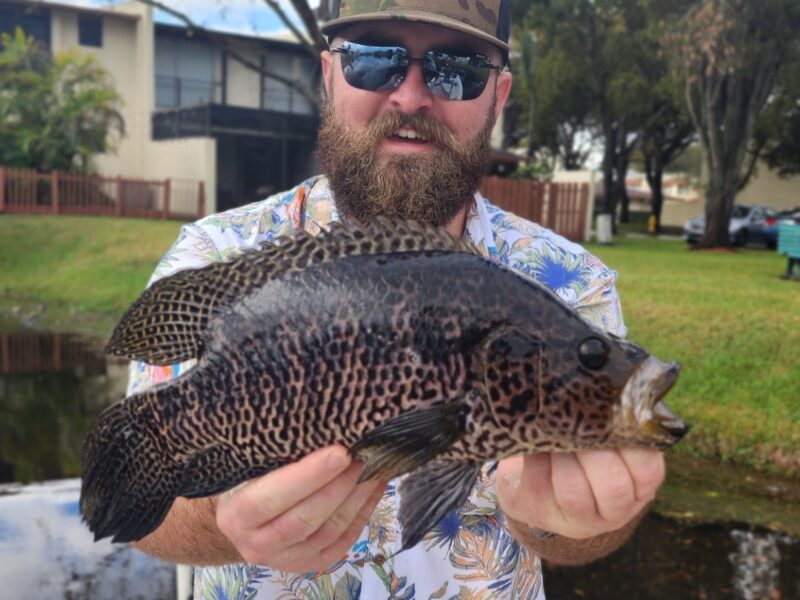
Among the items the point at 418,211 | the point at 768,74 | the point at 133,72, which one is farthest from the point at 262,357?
the point at 133,72

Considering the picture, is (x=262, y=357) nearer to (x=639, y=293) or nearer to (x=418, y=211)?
(x=418, y=211)

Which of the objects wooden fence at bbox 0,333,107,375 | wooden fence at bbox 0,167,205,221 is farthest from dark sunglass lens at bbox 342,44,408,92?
wooden fence at bbox 0,167,205,221

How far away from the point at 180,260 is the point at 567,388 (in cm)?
141

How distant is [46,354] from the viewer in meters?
11.6

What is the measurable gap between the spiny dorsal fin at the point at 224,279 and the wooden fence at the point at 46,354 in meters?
9.64

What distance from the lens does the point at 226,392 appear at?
1624mm

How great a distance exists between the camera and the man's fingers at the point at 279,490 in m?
1.56

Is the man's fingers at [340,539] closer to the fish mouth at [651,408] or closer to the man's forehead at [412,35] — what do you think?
the fish mouth at [651,408]

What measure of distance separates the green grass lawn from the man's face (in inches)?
229

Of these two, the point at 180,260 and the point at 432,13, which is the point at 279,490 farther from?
the point at 432,13

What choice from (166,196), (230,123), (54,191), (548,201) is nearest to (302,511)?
(548,201)

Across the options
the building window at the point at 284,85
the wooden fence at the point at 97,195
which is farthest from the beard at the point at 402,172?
the building window at the point at 284,85

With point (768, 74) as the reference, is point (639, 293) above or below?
below

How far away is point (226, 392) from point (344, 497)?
35 cm
